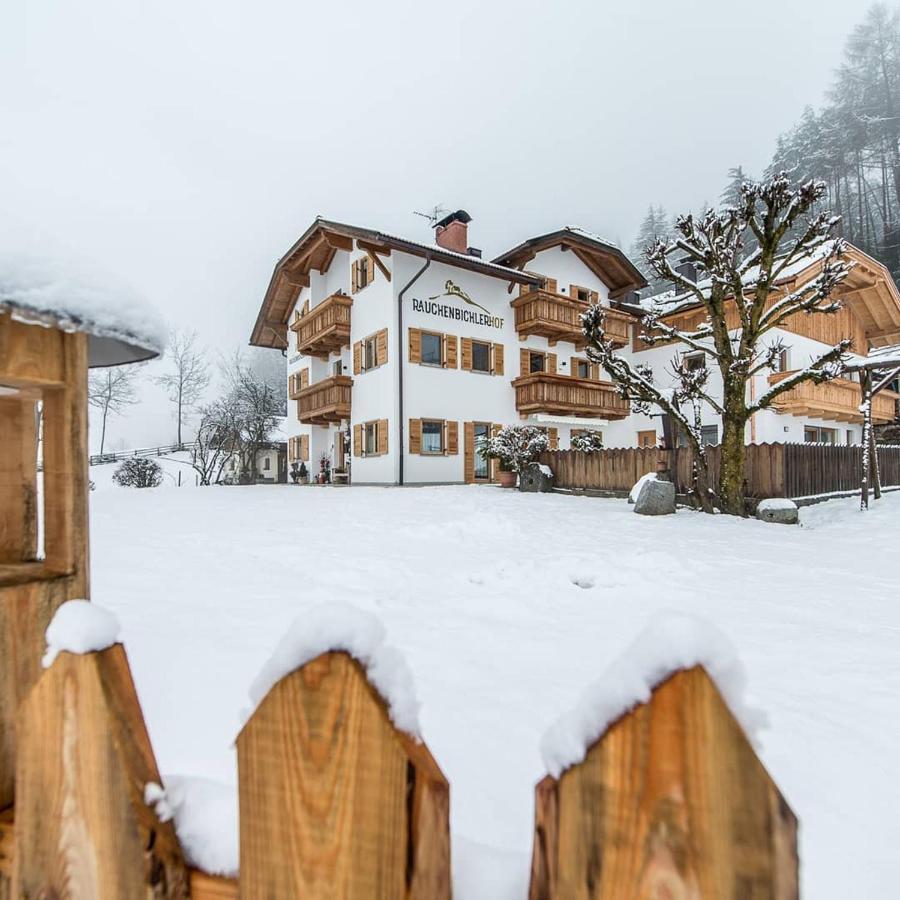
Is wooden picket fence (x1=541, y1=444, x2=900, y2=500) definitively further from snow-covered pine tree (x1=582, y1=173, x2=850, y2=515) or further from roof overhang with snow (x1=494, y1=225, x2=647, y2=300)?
roof overhang with snow (x1=494, y1=225, x2=647, y2=300)

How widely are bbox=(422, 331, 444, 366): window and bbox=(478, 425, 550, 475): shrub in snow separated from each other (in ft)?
14.7

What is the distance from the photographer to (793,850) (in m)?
0.53

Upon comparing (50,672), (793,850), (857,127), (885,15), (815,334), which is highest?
(885,15)

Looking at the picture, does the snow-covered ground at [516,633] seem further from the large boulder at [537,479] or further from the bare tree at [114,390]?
the bare tree at [114,390]

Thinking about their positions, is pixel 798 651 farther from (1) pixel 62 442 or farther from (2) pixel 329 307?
(2) pixel 329 307

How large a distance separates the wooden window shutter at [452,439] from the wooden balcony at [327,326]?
5680 millimetres

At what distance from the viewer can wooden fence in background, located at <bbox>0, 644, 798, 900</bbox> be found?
1.77 ft

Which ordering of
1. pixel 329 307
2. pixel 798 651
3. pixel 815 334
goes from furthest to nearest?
1. pixel 815 334
2. pixel 329 307
3. pixel 798 651

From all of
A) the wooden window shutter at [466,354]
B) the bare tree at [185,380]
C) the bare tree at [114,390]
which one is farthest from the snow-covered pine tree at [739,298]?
the bare tree at [185,380]

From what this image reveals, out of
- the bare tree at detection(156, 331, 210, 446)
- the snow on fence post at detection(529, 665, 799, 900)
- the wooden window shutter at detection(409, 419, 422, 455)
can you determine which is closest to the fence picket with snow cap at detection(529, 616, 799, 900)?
the snow on fence post at detection(529, 665, 799, 900)

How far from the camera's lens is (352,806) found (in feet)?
2.15

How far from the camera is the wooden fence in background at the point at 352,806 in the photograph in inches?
21.2

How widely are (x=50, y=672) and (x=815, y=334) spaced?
27.5 m

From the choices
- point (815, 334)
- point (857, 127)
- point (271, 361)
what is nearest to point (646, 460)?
point (815, 334)
